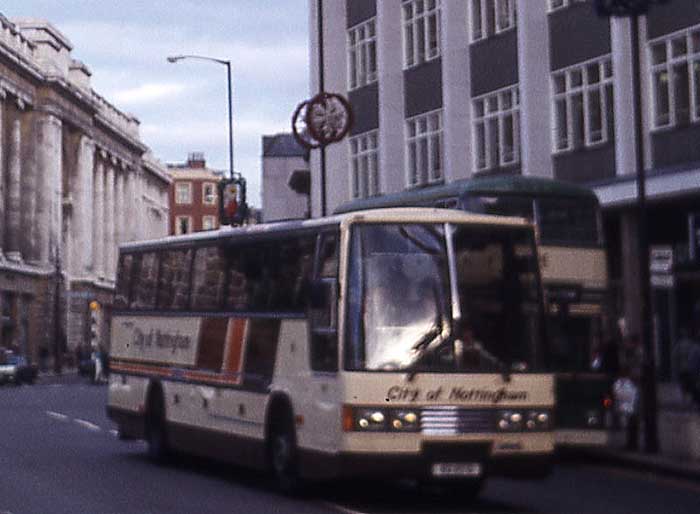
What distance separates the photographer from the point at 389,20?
48625mm

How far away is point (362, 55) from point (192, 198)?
4717 inches

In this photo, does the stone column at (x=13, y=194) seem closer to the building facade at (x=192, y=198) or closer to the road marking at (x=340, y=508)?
the building facade at (x=192, y=198)

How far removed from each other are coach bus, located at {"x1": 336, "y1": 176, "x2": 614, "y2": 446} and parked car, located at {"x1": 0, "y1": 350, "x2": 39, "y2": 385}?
1946 inches

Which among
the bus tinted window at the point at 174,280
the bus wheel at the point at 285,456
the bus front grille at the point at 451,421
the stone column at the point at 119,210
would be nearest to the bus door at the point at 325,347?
the bus wheel at the point at 285,456

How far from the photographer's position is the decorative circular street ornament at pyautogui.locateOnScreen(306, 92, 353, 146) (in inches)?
1401

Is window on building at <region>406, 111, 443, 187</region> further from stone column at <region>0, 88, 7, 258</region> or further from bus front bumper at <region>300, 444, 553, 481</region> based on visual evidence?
stone column at <region>0, 88, 7, 258</region>

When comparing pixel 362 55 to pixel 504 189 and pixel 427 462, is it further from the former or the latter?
pixel 427 462

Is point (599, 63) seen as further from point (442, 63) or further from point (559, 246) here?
point (559, 246)

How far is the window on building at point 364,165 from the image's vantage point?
163 feet

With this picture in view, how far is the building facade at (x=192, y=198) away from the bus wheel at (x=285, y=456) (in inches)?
5885

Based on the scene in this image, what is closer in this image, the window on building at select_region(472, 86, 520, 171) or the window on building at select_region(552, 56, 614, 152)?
the window on building at select_region(552, 56, 614, 152)

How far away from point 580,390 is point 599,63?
16501 mm

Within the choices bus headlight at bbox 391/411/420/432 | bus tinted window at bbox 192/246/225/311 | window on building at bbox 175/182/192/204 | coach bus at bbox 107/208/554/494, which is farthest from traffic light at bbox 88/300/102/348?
bus headlight at bbox 391/411/420/432

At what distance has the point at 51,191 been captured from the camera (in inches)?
4055
